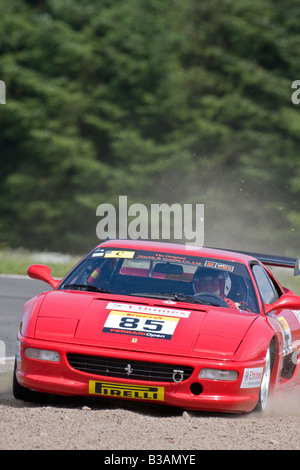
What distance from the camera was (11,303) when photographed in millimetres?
13148

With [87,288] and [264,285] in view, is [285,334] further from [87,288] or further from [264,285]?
[87,288]

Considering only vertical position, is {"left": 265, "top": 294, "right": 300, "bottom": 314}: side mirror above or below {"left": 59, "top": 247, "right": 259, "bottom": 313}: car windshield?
below

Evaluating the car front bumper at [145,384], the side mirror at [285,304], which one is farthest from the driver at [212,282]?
the car front bumper at [145,384]

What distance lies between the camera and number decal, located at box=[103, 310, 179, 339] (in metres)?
5.76

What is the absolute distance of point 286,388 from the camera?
6980 millimetres

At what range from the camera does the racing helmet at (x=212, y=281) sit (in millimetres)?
6828

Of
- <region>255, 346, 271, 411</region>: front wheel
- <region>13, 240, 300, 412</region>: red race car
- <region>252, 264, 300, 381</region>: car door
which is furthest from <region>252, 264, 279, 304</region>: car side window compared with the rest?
<region>255, 346, 271, 411</region>: front wheel

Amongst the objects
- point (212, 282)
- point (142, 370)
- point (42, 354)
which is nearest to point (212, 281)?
point (212, 282)

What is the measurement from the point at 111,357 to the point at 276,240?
3056 centimetres

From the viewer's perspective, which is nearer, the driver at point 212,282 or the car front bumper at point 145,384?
the car front bumper at point 145,384

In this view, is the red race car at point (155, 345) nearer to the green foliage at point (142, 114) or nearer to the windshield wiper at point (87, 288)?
the windshield wiper at point (87, 288)

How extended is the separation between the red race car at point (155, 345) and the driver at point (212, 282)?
0.7 inches

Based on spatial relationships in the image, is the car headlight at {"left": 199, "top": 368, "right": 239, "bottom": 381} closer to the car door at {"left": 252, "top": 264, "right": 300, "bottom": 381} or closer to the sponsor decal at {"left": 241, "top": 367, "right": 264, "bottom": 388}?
the sponsor decal at {"left": 241, "top": 367, "right": 264, "bottom": 388}

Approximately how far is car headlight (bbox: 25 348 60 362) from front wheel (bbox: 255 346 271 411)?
4.75ft
